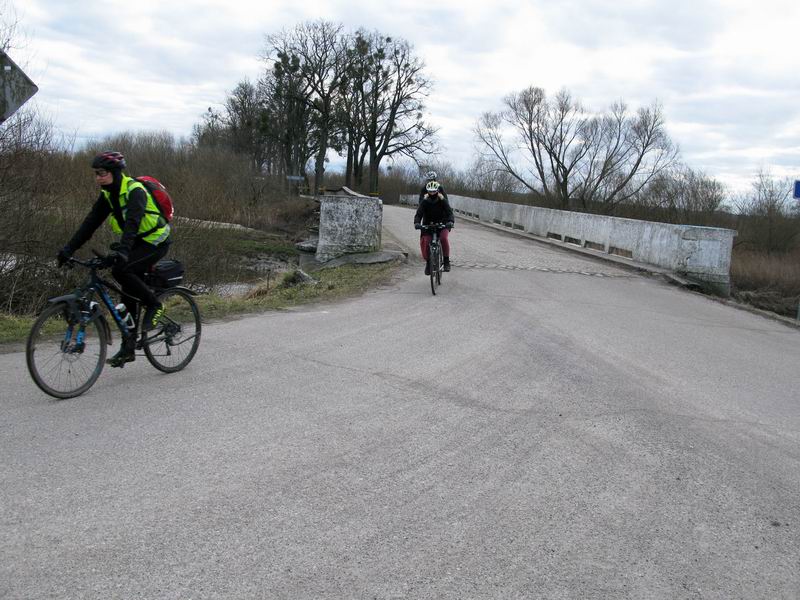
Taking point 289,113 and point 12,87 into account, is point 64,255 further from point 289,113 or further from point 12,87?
point 289,113

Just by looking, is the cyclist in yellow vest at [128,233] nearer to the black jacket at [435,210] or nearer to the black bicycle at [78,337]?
the black bicycle at [78,337]

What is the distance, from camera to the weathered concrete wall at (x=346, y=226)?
1459 cm

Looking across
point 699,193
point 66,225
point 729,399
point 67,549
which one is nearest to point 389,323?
point 729,399

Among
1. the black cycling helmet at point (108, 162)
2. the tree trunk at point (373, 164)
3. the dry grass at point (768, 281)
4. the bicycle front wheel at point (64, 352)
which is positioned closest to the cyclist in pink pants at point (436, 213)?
the black cycling helmet at point (108, 162)

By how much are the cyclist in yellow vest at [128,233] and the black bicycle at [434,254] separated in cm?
594

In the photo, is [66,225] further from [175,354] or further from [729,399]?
[729,399]

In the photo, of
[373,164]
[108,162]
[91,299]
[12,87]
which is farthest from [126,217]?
[373,164]

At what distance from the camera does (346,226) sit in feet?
48.5

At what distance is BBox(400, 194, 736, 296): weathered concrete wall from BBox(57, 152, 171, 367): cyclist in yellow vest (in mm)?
12844

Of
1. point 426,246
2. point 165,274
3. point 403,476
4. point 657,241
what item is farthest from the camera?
point 657,241

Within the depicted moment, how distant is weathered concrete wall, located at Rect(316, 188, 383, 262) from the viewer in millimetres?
14586

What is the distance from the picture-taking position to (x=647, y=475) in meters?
4.26

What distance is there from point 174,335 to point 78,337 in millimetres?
996

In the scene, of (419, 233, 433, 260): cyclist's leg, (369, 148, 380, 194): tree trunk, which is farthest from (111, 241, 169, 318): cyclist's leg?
(369, 148, 380, 194): tree trunk
